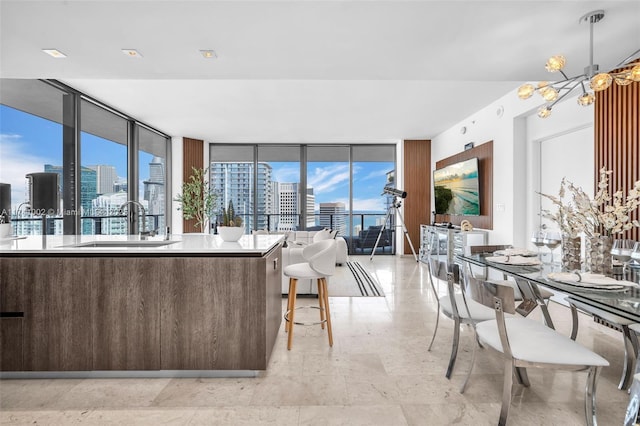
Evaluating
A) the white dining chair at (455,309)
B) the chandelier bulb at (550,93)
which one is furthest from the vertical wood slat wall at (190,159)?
the chandelier bulb at (550,93)

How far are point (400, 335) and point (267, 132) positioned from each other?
17.6 feet

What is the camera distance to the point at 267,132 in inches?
287

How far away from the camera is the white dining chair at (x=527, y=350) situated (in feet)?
5.21

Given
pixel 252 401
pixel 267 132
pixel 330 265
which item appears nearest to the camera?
pixel 252 401

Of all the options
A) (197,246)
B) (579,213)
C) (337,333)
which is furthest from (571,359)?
(197,246)

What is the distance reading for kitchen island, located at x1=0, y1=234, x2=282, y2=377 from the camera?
2.17 m

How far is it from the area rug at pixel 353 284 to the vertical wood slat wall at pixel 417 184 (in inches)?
94.7

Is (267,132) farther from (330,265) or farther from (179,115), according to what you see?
(330,265)

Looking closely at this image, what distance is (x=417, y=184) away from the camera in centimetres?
812

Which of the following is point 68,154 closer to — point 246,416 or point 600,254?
point 246,416

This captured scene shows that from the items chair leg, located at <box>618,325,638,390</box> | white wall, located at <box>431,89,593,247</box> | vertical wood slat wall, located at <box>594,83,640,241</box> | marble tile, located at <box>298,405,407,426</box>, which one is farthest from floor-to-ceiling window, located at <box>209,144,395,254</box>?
marble tile, located at <box>298,405,407,426</box>

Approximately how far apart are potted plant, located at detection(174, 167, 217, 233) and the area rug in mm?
3481

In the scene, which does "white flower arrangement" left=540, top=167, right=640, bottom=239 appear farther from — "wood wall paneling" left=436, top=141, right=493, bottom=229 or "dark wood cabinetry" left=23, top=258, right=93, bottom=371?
"wood wall paneling" left=436, top=141, right=493, bottom=229

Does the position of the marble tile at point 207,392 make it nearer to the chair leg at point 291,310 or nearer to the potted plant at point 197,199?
the chair leg at point 291,310
